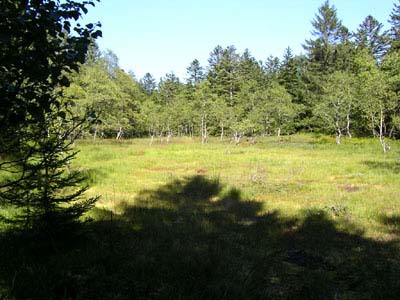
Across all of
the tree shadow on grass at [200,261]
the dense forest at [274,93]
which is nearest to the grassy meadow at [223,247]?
the tree shadow on grass at [200,261]

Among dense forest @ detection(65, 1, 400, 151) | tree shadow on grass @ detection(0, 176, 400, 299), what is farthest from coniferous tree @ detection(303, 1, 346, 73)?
tree shadow on grass @ detection(0, 176, 400, 299)

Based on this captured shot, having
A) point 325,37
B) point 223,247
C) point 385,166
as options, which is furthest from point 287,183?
point 325,37

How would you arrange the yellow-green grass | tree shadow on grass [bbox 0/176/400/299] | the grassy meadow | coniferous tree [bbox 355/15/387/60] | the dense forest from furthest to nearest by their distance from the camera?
coniferous tree [bbox 355/15/387/60] < the dense forest < the yellow-green grass < the grassy meadow < tree shadow on grass [bbox 0/176/400/299]

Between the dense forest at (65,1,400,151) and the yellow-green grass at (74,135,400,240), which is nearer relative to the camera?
the yellow-green grass at (74,135,400,240)

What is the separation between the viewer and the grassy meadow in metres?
5.12

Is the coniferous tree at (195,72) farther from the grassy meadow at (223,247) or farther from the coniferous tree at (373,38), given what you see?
the grassy meadow at (223,247)

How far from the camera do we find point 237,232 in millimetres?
9648

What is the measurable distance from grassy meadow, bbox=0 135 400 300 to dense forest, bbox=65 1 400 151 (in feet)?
91.8

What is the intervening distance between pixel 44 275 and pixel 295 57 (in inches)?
3352

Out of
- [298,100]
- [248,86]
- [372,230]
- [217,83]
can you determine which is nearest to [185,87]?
[217,83]

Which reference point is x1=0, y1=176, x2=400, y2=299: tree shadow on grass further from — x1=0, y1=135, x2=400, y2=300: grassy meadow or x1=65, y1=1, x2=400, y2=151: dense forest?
x1=65, y1=1, x2=400, y2=151: dense forest

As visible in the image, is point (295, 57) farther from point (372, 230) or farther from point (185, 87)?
point (372, 230)

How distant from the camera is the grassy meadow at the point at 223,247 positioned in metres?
5.12

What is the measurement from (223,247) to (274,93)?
55.5 m
